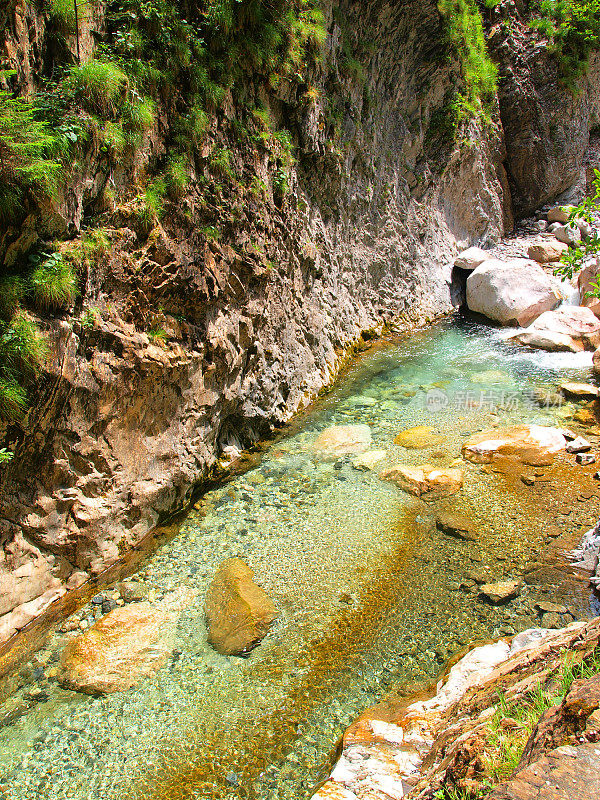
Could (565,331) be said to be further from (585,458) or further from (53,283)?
(53,283)

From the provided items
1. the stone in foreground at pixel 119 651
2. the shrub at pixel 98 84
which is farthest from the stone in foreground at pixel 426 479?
the shrub at pixel 98 84

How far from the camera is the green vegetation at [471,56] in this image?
13.4 meters

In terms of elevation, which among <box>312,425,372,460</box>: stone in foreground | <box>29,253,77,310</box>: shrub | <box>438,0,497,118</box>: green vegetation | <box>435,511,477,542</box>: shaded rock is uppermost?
<box>438,0,497,118</box>: green vegetation

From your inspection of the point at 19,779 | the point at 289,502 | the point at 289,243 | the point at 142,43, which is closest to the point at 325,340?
the point at 289,243

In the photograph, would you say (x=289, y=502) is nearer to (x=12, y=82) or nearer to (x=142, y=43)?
(x=12, y=82)

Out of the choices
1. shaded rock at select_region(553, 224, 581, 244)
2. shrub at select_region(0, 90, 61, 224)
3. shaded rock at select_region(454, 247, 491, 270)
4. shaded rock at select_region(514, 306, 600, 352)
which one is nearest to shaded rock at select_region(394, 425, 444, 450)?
shaded rock at select_region(514, 306, 600, 352)

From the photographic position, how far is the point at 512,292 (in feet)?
40.5

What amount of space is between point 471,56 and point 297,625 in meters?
17.5

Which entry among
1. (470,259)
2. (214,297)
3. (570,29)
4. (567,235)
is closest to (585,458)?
(214,297)

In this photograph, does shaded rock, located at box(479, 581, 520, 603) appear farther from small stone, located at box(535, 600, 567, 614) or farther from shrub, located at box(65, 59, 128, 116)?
shrub, located at box(65, 59, 128, 116)

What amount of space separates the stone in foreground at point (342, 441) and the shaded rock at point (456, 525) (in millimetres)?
1700

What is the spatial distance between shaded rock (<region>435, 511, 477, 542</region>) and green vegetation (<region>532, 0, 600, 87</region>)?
782 inches

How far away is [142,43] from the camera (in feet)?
16.9

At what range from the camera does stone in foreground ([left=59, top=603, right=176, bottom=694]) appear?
3.60 meters
